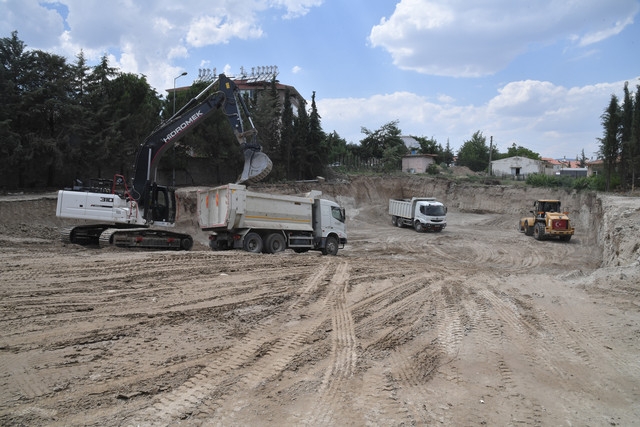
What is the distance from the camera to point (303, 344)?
6.65 metres

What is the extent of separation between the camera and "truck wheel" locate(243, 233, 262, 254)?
53.5ft

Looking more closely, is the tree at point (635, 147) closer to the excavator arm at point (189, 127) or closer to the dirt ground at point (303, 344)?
the dirt ground at point (303, 344)

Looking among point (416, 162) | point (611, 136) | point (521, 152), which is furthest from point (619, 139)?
point (521, 152)

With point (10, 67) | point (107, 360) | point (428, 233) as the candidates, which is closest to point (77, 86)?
point (10, 67)

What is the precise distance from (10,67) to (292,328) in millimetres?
27458

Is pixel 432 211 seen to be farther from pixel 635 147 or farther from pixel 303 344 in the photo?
pixel 303 344

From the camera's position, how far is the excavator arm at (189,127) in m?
16.5

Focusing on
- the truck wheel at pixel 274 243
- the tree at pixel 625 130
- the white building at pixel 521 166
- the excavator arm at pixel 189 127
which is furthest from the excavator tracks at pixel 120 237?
the white building at pixel 521 166

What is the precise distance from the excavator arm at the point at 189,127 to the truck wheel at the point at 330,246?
186 inches

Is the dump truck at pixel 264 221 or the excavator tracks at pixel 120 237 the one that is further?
the dump truck at pixel 264 221

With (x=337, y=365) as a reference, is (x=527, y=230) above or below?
above

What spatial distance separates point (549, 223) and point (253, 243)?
2014cm

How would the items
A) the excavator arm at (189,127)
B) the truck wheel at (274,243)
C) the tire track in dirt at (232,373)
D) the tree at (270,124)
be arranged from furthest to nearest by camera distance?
1. the tree at (270,124)
2. the truck wheel at (274,243)
3. the excavator arm at (189,127)
4. the tire track in dirt at (232,373)

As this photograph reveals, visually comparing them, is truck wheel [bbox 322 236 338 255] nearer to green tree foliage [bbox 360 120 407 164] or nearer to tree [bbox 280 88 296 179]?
tree [bbox 280 88 296 179]
